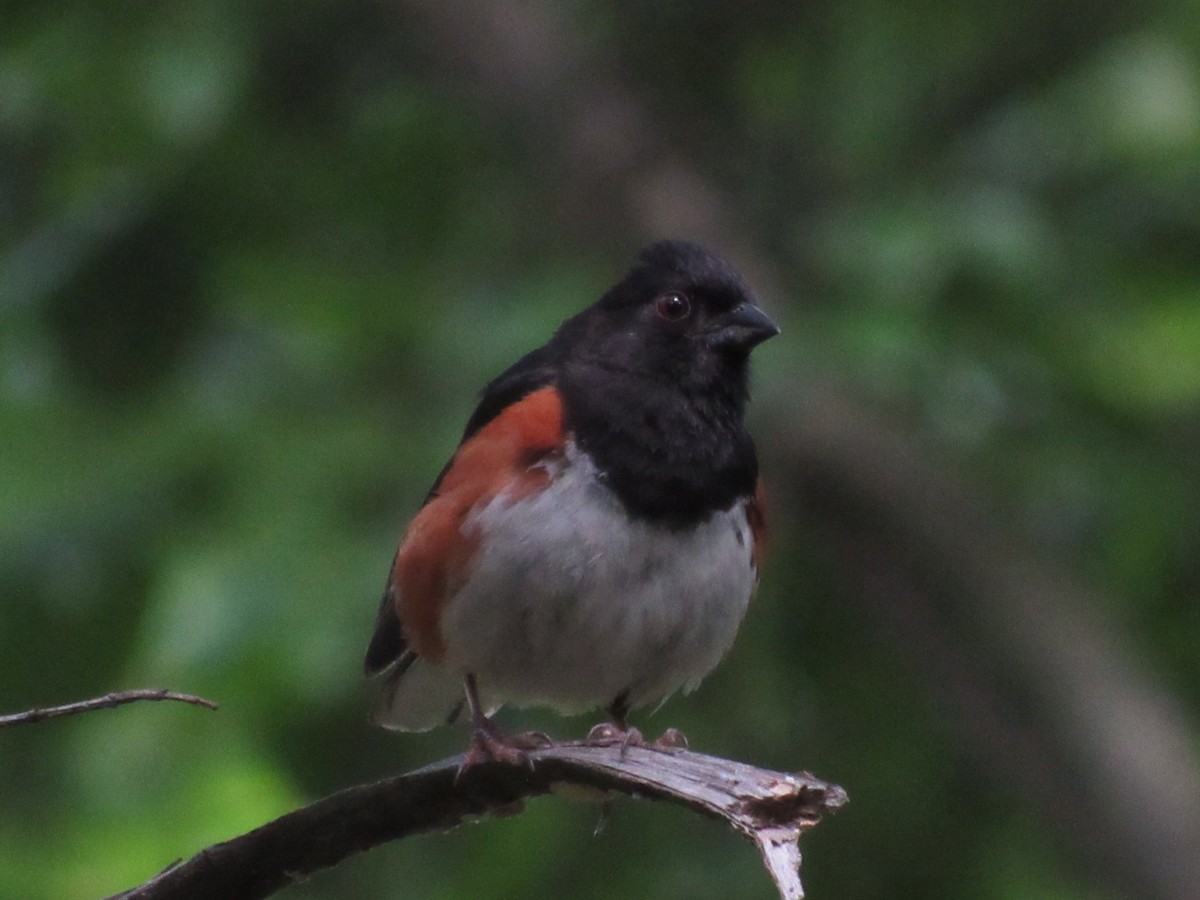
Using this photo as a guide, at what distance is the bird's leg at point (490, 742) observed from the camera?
274 centimetres

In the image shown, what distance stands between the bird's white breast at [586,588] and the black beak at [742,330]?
43 cm

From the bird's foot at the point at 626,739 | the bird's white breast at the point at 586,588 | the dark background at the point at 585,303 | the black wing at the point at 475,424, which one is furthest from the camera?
the dark background at the point at 585,303

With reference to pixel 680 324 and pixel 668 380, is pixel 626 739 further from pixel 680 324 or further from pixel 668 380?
pixel 680 324

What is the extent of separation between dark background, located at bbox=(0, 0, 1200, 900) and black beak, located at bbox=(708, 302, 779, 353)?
70 cm

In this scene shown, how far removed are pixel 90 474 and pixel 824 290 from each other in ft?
7.30

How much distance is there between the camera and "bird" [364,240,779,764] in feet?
11.3

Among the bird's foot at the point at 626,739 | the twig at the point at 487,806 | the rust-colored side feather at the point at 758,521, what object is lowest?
the twig at the point at 487,806

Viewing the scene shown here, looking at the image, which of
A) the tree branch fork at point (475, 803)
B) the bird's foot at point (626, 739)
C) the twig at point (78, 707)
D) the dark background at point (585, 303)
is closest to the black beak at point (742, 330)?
the dark background at point (585, 303)

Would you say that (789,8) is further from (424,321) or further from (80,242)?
(80,242)

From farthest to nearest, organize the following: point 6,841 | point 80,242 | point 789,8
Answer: point 789,8
point 80,242
point 6,841

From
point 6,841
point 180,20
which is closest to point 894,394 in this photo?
point 180,20

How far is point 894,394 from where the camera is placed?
557 centimetres

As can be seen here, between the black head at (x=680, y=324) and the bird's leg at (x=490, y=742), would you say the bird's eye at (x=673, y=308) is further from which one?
the bird's leg at (x=490, y=742)

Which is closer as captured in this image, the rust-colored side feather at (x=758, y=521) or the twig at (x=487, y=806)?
the twig at (x=487, y=806)
